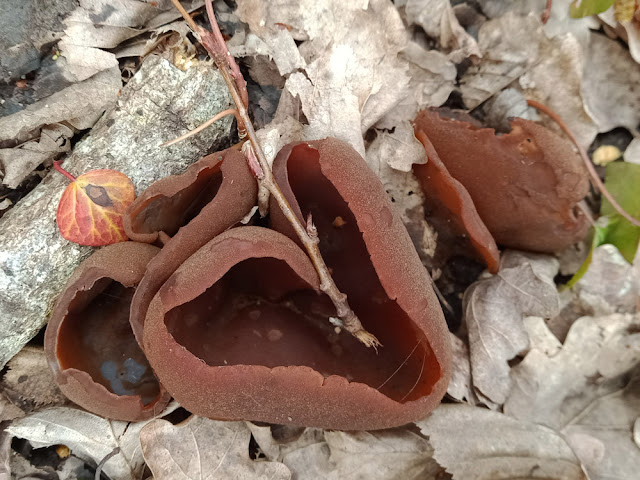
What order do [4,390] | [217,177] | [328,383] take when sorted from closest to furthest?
[328,383]
[217,177]
[4,390]

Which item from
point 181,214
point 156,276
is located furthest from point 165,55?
point 156,276

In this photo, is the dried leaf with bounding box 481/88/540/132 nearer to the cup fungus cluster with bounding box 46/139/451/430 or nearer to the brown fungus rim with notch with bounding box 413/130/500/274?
the brown fungus rim with notch with bounding box 413/130/500/274

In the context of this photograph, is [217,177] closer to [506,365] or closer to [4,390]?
[4,390]

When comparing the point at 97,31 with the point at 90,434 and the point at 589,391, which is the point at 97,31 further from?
the point at 589,391

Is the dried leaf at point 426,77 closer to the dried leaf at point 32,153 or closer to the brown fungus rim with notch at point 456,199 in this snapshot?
the brown fungus rim with notch at point 456,199

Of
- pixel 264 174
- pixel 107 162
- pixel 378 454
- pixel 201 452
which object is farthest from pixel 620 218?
pixel 107 162

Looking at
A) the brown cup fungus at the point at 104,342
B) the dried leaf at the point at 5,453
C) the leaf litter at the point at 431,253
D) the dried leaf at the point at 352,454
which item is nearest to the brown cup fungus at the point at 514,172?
the leaf litter at the point at 431,253
